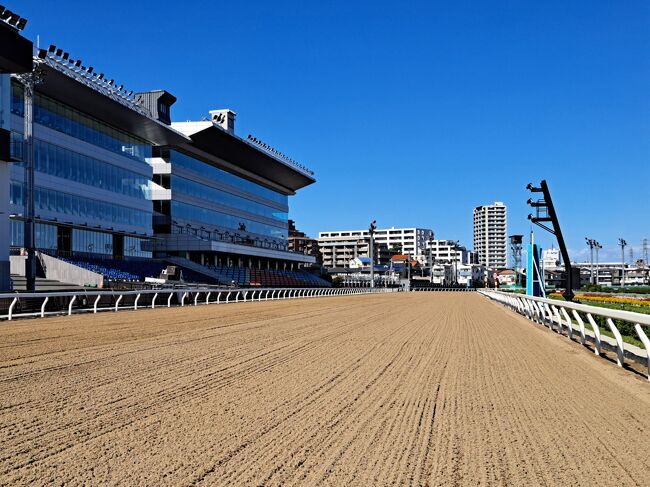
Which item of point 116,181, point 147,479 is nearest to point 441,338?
point 147,479

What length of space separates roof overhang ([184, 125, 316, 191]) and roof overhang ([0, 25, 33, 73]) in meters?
38.6

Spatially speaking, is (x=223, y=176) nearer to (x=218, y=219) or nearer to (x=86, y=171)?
(x=218, y=219)

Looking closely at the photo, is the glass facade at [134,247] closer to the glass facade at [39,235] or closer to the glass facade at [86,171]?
the glass facade at [86,171]

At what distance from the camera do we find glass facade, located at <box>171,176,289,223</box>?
72312mm

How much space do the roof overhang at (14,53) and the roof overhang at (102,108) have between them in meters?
10.8

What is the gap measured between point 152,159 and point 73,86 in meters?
21.8

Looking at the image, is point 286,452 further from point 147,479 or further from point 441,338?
point 441,338

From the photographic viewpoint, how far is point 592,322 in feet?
40.2

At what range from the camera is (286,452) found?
4.91m

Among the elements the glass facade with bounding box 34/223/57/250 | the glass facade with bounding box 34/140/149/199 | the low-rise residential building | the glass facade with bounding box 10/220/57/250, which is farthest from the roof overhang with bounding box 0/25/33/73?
the low-rise residential building

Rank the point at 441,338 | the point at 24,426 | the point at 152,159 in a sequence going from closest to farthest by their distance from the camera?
the point at 24,426 < the point at 441,338 < the point at 152,159

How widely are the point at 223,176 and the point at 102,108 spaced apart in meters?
30.0

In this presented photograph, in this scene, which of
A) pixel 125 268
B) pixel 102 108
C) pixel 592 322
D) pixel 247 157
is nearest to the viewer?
pixel 592 322

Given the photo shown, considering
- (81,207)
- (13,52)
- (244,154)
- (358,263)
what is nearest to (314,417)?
(13,52)
